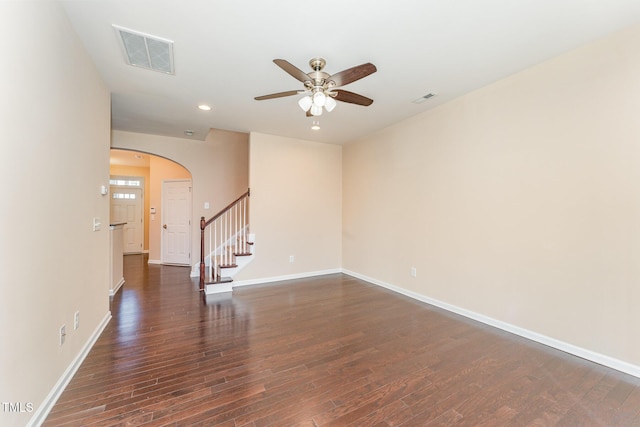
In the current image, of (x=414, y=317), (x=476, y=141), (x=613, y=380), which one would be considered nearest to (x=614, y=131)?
(x=476, y=141)

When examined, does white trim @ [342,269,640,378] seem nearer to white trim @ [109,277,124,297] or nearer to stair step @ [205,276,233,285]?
stair step @ [205,276,233,285]

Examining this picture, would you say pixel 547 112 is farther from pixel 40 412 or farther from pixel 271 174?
pixel 40 412

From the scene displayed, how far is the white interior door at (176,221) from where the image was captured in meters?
6.46

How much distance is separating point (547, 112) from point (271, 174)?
4.01 metres

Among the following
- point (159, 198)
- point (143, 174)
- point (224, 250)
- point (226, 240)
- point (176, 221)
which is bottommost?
point (224, 250)

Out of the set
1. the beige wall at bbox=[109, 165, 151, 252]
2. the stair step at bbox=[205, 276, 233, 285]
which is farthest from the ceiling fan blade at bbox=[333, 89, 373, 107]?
the beige wall at bbox=[109, 165, 151, 252]

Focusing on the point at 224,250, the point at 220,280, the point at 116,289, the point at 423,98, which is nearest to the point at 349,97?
the point at 423,98

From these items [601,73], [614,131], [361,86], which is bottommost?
[614,131]

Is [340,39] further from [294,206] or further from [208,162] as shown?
[208,162]

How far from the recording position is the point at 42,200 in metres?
1.66

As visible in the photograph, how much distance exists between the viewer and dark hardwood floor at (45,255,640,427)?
5.58 feet

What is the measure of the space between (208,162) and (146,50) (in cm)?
336

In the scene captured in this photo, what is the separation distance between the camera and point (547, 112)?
2617mm

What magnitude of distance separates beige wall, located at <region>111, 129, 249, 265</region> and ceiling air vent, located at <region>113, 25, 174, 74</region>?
2.72m
